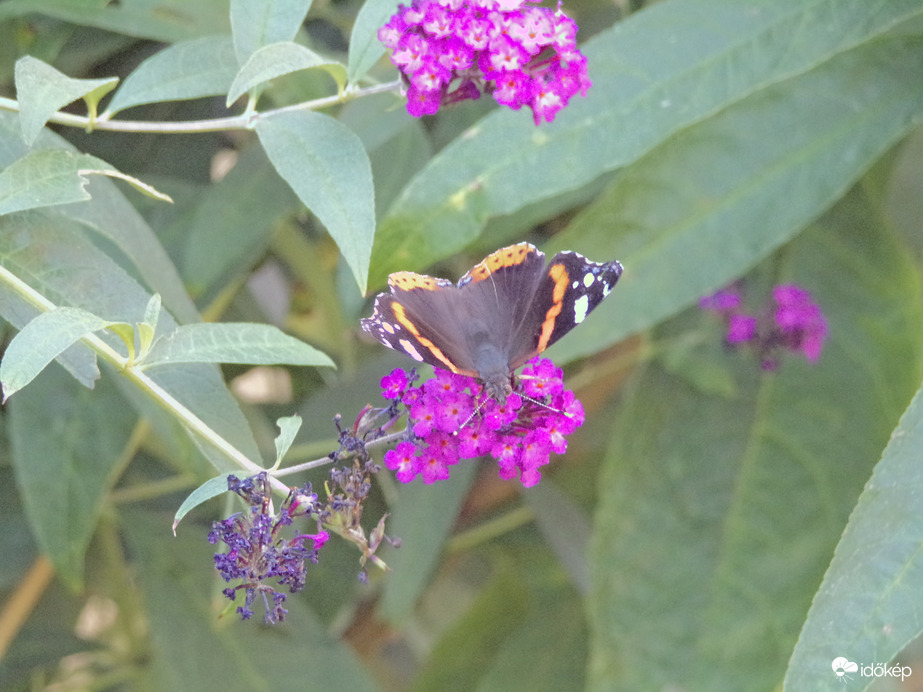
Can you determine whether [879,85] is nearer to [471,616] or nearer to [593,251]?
[593,251]

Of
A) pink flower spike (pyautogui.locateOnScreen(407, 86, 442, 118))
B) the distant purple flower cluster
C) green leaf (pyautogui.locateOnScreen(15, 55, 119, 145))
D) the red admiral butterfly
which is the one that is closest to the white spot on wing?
the red admiral butterfly

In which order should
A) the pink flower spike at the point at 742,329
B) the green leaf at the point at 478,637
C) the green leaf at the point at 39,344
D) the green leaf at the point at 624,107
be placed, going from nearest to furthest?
the green leaf at the point at 39,344
the green leaf at the point at 624,107
the pink flower spike at the point at 742,329
the green leaf at the point at 478,637

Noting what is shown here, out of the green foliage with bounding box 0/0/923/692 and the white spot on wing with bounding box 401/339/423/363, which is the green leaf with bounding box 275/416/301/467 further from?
the white spot on wing with bounding box 401/339/423/363

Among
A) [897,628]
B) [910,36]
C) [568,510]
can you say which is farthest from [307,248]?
[897,628]

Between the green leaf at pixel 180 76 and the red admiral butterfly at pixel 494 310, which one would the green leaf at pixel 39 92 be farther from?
the red admiral butterfly at pixel 494 310

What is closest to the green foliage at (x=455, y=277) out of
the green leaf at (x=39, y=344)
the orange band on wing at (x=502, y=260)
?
the green leaf at (x=39, y=344)

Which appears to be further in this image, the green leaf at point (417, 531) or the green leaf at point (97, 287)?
the green leaf at point (417, 531)

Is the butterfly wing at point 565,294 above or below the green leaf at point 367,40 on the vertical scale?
below
